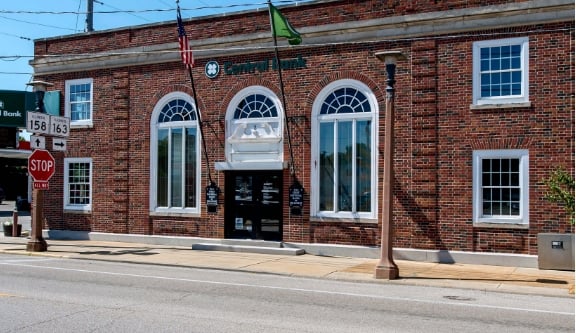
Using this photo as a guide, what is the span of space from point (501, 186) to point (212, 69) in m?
9.34

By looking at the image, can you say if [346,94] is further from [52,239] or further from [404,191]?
[52,239]

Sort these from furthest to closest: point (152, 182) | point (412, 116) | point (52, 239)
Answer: point (52, 239) → point (152, 182) → point (412, 116)

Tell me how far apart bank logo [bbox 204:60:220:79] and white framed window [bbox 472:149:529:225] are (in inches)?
325

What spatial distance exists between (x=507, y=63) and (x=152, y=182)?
453 inches

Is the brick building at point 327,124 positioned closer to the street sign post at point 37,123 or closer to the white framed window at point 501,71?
the white framed window at point 501,71

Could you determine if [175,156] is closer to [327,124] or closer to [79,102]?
[79,102]

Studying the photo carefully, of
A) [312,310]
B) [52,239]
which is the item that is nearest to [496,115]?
[312,310]

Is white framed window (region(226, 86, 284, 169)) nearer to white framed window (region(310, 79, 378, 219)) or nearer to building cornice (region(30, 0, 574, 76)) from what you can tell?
white framed window (region(310, 79, 378, 219))

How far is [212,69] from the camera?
18906 millimetres

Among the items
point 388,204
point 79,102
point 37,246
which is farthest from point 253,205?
point 79,102

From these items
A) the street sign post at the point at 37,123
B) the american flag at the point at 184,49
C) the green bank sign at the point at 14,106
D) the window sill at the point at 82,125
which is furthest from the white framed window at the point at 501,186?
the green bank sign at the point at 14,106

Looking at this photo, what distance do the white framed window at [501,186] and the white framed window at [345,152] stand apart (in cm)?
273

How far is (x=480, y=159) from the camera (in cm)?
1526

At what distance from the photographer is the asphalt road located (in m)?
7.95
